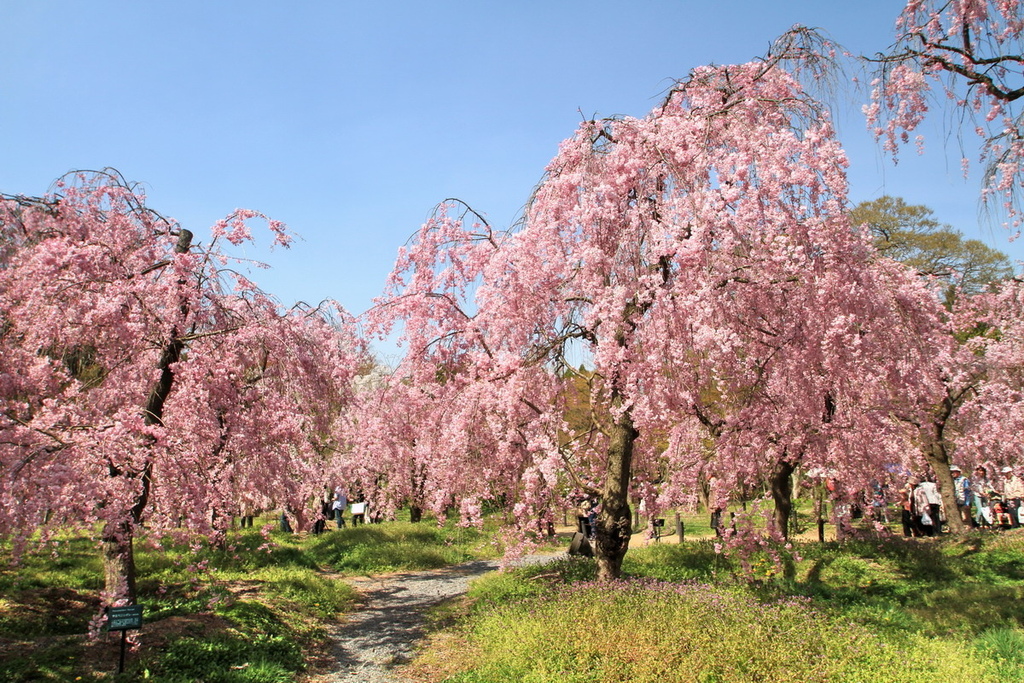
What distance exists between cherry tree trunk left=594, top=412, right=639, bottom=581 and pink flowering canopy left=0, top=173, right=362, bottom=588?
498cm

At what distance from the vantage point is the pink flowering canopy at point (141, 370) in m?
6.65

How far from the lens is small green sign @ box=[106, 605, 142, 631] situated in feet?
20.3

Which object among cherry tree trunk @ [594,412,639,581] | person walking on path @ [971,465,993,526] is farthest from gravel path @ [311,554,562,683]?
person walking on path @ [971,465,993,526]

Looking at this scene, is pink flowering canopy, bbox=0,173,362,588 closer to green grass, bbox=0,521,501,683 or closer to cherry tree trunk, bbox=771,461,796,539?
green grass, bbox=0,521,501,683

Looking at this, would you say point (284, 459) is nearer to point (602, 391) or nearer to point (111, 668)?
point (111, 668)

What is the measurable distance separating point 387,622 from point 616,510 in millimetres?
4552

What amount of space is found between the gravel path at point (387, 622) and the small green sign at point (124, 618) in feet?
7.55

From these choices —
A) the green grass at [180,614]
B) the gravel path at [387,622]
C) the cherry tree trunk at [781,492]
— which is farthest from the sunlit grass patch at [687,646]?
the cherry tree trunk at [781,492]

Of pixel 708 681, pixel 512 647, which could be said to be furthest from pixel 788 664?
pixel 512 647

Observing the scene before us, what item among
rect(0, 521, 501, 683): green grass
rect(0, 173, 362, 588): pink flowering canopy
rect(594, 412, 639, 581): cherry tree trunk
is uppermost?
rect(0, 173, 362, 588): pink flowering canopy

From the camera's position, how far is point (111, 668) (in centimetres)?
668

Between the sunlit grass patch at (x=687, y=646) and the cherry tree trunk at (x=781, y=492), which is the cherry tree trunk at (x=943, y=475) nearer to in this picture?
the cherry tree trunk at (x=781, y=492)

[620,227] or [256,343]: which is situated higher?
[620,227]

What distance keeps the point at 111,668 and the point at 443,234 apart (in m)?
7.75
